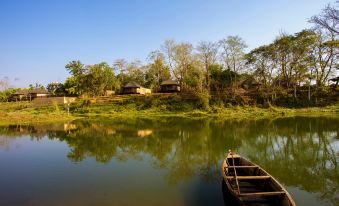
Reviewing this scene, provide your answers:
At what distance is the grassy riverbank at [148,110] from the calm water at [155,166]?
53.1 feet

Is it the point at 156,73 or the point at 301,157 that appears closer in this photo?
the point at 301,157

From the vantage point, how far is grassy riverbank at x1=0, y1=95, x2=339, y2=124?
39.8 meters

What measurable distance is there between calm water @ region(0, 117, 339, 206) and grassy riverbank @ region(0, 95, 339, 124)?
1620 cm

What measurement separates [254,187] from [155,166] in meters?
6.31

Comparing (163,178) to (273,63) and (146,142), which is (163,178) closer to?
(146,142)

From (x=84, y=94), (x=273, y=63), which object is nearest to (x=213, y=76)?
(x=273, y=63)

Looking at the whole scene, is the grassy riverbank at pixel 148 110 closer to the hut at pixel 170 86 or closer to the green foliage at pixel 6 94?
the hut at pixel 170 86

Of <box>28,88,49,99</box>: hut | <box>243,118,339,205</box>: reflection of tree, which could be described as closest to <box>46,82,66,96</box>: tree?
<box>28,88,49,99</box>: hut

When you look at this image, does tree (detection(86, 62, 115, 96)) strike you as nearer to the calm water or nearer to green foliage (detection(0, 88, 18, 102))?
green foliage (detection(0, 88, 18, 102))

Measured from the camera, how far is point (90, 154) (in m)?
17.7

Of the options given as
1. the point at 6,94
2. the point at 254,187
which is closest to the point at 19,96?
the point at 6,94

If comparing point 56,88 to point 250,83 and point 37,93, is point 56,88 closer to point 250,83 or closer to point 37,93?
Answer: point 37,93

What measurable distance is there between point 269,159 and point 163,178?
272 inches

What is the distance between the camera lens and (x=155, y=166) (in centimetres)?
1427
